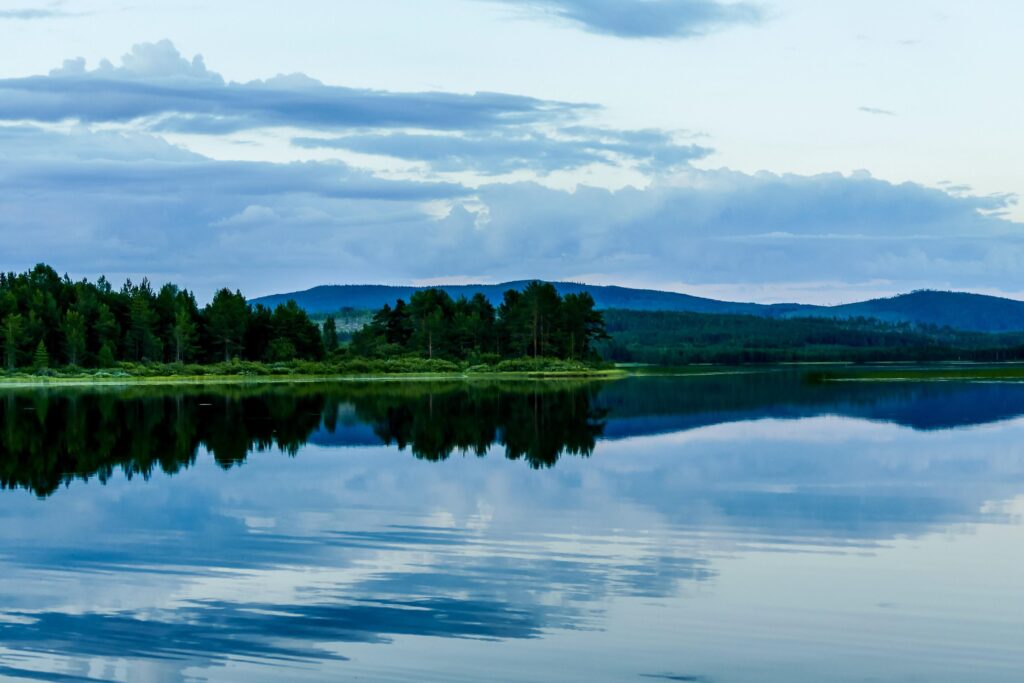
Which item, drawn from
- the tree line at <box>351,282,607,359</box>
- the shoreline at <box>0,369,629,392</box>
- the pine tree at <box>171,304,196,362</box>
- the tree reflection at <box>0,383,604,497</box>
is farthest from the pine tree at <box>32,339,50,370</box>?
the tree reflection at <box>0,383,604,497</box>

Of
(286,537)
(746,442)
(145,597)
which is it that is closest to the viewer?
(145,597)

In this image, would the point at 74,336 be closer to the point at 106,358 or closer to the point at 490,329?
the point at 106,358

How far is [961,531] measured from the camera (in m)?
20.1

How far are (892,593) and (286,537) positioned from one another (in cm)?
977

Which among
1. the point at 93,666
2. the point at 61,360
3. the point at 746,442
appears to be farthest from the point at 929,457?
the point at 61,360

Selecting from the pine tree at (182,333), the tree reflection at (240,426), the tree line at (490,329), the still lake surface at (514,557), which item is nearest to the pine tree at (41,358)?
the pine tree at (182,333)

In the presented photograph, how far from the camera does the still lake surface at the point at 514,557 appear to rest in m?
12.5

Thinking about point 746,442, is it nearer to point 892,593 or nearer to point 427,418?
point 427,418

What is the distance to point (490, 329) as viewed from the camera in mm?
123000

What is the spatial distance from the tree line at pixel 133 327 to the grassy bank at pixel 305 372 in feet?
10.4

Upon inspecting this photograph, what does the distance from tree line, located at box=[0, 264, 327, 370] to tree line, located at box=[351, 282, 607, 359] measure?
334 inches

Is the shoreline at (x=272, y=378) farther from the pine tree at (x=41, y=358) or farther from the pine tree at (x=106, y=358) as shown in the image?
the pine tree at (x=106, y=358)

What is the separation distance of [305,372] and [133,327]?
17.2 metres

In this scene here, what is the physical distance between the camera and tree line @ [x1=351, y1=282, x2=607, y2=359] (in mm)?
116125
